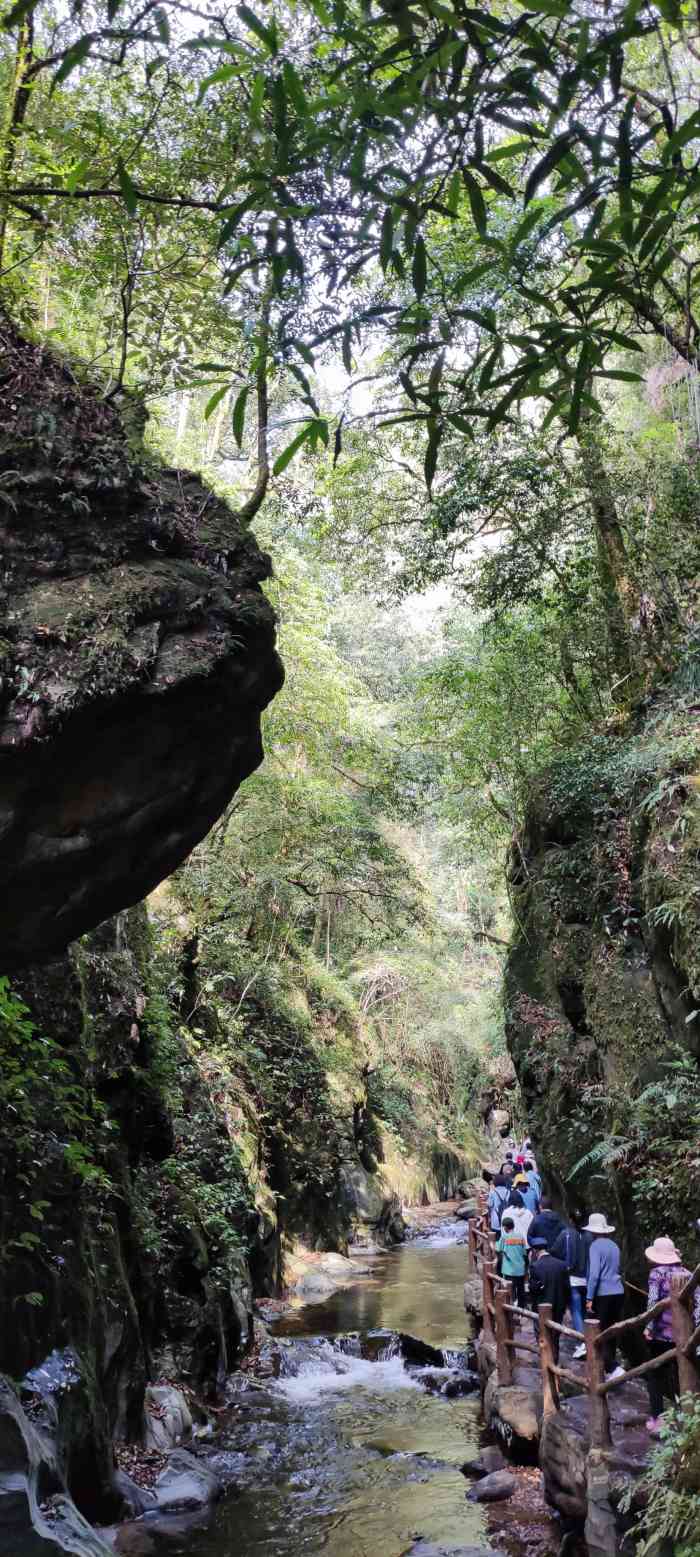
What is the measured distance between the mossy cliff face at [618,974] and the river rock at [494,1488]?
214cm

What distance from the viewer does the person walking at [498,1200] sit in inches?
430

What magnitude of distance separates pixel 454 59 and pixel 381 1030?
2654 cm

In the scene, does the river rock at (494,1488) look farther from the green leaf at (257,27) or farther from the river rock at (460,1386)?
the green leaf at (257,27)

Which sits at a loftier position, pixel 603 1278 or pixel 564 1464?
pixel 603 1278

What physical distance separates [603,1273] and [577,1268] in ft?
4.23

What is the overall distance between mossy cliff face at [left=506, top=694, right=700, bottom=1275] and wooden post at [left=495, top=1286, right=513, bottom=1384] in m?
1.26

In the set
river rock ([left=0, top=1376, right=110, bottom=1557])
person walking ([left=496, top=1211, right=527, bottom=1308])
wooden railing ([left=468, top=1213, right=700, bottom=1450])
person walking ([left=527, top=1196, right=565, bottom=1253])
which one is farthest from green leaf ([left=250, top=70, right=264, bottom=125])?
person walking ([left=496, top=1211, right=527, bottom=1308])

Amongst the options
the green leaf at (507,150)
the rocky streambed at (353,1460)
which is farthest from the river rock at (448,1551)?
the green leaf at (507,150)

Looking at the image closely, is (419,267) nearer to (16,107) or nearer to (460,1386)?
(16,107)

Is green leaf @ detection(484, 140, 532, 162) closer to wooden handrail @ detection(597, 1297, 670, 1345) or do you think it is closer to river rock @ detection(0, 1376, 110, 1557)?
river rock @ detection(0, 1376, 110, 1557)

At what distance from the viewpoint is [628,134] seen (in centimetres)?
226

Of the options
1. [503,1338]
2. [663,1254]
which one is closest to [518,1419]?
[503,1338]

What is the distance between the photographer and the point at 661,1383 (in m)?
6.99

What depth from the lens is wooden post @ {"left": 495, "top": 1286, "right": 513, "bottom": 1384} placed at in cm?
900
